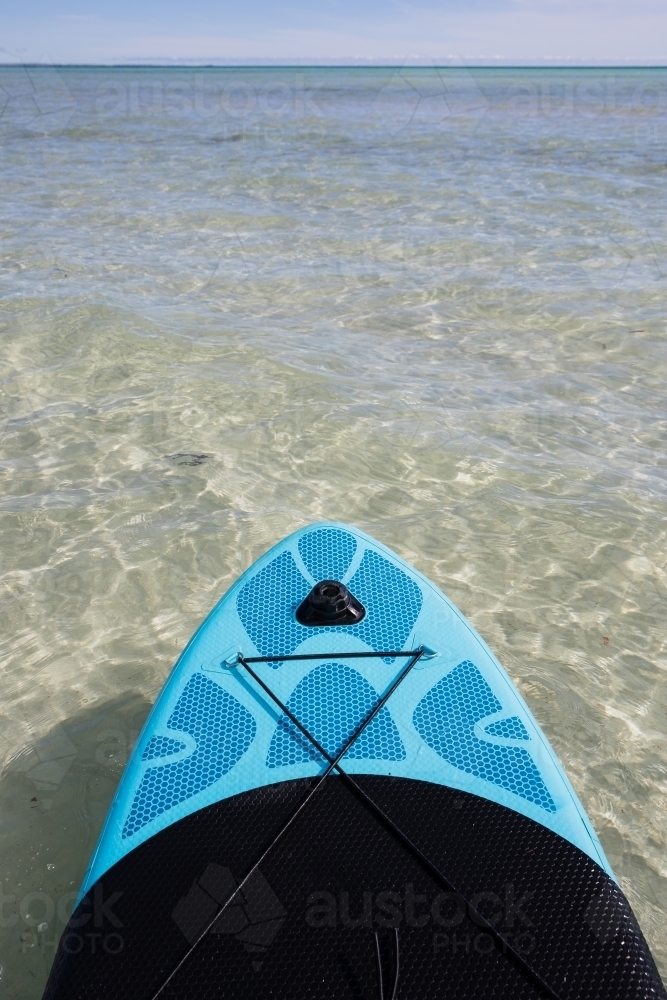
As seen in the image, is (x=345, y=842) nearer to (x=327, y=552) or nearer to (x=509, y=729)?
(x=509, y=729)

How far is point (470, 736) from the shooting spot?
2.59 metres

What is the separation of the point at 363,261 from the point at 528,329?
285 centimetres

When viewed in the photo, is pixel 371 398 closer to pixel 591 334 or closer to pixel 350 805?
pixel 591 334

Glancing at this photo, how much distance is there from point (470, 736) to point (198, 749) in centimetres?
90

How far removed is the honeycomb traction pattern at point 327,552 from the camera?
324 centimetres

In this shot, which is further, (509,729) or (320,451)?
(320,451)

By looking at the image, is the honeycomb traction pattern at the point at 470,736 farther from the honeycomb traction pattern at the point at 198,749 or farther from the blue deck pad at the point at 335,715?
the honeycomb traction pattern at the point at 198,749

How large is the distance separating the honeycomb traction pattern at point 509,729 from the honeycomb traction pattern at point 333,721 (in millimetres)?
317

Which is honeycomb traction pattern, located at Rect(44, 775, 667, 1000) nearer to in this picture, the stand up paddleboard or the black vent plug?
the stand up paddleboard

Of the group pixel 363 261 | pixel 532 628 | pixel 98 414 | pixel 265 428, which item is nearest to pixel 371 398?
pixel 265 428
